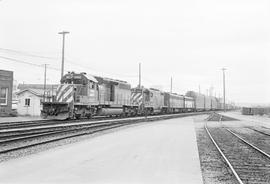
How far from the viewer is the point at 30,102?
131 ft

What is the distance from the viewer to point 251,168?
837 cm

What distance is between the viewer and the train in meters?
22.4

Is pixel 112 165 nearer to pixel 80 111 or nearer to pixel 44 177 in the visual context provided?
pixel 44 177

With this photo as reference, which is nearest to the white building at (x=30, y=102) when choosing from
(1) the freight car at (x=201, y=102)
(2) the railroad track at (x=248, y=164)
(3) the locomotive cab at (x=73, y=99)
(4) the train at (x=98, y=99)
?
(4) the train at (x=98, y=99)

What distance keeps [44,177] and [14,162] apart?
2059 mm

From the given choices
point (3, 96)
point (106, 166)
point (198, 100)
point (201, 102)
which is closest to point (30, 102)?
point (3, 96)

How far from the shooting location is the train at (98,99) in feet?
73.4

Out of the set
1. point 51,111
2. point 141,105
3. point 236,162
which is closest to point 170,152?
point 236,162

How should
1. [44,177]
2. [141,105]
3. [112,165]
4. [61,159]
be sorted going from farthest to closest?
1. [141,105]
2. [61,159]
3. [112,165]
4. [44,177]

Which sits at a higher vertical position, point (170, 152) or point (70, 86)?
point (70, 86)

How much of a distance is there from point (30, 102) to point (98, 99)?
16199 mm

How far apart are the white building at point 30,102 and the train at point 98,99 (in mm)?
11665

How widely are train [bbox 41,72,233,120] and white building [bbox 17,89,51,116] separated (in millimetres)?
11665

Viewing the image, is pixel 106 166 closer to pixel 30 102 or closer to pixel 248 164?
pixel 248 164
